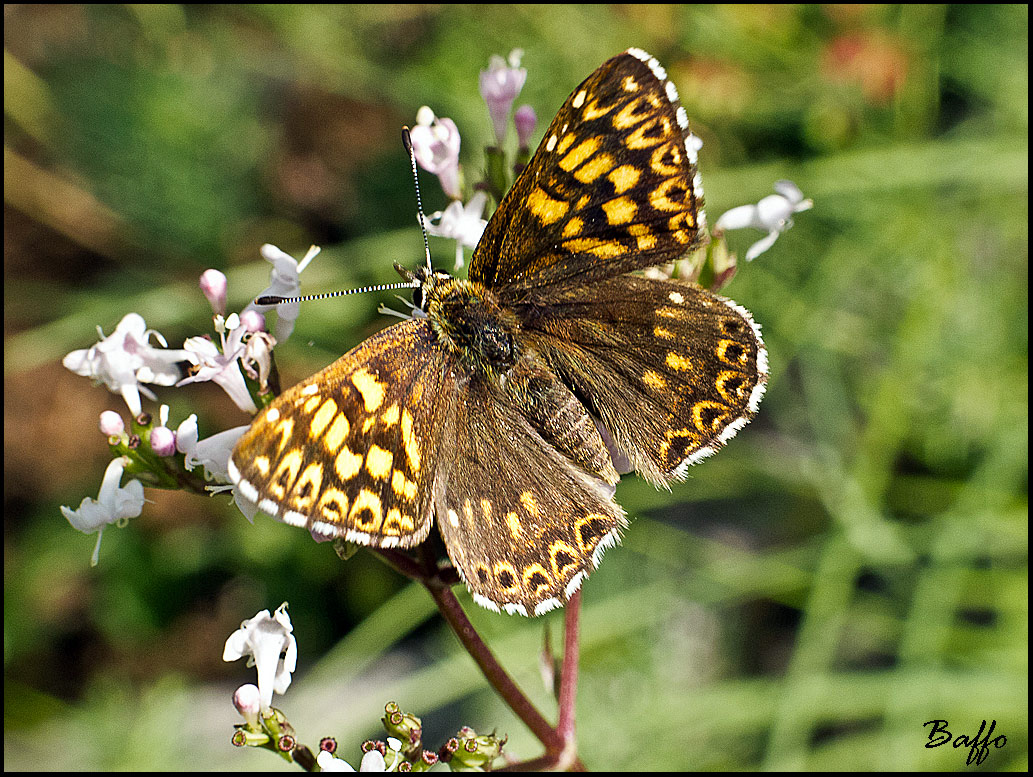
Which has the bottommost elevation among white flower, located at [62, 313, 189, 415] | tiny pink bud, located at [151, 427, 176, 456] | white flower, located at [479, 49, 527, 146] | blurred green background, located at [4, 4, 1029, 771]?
blurred green background, located at [4, 4, 1029, 771]

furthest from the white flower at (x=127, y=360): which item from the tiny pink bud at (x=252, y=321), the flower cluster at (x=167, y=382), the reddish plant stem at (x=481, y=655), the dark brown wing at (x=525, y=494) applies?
the reddish plant stem at (x=481, y=655)

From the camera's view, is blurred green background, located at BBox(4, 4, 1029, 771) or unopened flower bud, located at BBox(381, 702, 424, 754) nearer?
unopened flower bud, located at BBox(381, 702, 424, 754)

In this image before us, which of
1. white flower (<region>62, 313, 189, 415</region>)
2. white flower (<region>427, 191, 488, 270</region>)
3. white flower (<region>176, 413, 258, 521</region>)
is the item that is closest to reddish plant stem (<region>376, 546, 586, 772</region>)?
white flower (<region>176, 413, 258, 521</region>)

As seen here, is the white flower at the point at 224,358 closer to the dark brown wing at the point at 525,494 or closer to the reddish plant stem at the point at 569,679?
the dark brown wing at the point at 525,494

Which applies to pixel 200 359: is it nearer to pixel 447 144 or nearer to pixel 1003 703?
pixel 447 144

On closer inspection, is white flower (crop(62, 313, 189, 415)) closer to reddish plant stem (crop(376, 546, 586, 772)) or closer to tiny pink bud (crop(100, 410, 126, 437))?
tiny pink bud (crop(100, 410, 126, 437))

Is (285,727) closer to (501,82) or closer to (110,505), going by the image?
(110,505)
